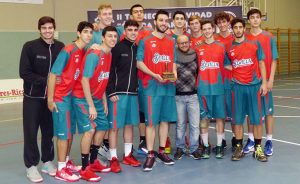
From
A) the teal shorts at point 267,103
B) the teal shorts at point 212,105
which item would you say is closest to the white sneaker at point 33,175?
the teal shorts at point 212,105

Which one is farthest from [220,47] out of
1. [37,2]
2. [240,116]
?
[37,2]

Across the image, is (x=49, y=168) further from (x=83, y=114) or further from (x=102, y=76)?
(x=102, y=76)

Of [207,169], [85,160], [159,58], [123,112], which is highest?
[159,58]

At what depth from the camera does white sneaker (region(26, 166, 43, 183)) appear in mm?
4340

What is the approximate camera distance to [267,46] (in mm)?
5062

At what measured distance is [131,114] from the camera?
4754mm

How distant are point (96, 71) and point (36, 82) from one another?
0.66 meters

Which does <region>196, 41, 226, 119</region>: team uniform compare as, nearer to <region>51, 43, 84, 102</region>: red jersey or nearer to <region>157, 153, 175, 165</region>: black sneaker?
<region>157, 153, 175, 165</region>: black sneaker

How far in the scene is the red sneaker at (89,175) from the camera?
169 inches

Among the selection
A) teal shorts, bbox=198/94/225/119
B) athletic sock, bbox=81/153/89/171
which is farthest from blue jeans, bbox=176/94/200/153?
athletic sock, bbox=81/153/89/171

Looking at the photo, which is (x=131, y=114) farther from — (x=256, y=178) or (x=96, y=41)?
(x=256, y=178)

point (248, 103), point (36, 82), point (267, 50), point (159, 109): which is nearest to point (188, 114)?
point (159, 109)

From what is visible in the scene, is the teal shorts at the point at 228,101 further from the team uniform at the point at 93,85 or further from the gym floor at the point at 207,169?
the team uniform at the point at 93,85

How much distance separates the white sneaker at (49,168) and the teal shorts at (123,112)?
0.85 metres
